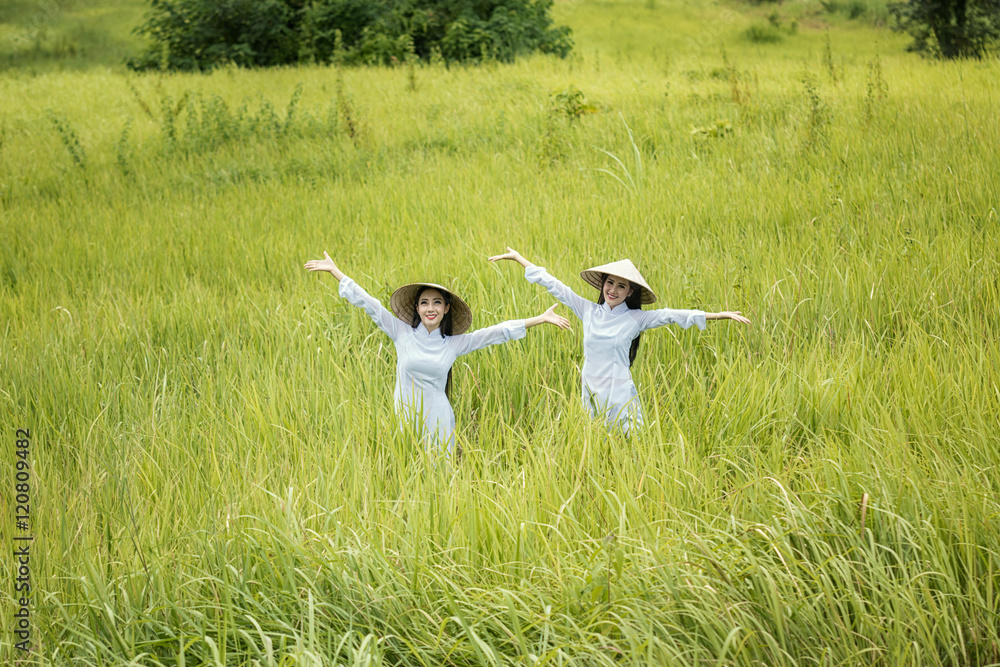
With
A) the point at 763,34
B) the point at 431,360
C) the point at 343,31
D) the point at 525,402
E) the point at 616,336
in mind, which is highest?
the point at 343,31

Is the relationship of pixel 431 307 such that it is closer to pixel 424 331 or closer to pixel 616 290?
pixel 424 331

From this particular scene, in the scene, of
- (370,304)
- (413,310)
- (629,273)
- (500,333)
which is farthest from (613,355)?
(370,304)

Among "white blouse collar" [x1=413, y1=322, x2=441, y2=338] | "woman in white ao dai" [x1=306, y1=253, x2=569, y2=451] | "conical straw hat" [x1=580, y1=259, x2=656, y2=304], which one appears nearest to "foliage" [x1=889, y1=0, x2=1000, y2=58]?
"conical straw hat" [x1=580, y1=259, x2=656, y2=304]

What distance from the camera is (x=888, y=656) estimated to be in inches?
67.2

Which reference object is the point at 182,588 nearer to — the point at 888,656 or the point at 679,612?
the point at 679,612

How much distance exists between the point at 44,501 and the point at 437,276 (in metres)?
2.38

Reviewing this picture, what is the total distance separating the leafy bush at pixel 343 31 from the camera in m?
15.2

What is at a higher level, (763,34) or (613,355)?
(763,34)

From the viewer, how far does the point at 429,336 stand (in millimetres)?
3174

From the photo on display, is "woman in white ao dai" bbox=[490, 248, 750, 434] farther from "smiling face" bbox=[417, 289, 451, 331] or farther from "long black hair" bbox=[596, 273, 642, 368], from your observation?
"smiling face" bbox=[417, 289, 451, 331]

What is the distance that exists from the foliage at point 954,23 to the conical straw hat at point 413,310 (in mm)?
13444

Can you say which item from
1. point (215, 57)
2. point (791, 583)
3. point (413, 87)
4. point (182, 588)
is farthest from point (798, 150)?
point (215, 57)

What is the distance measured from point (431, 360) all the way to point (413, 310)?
299 mm

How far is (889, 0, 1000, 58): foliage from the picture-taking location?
43.3 feet
